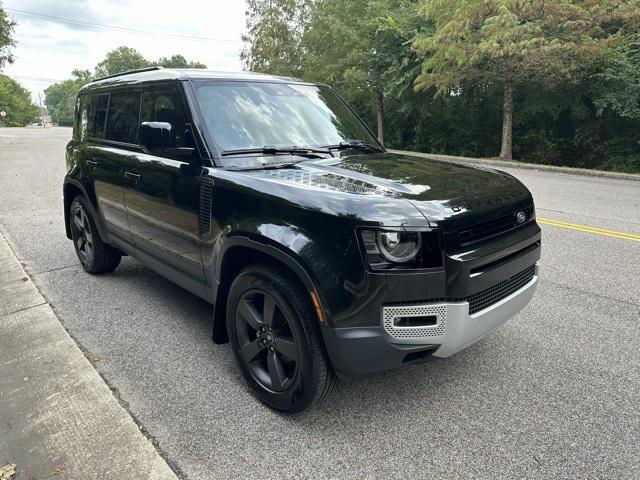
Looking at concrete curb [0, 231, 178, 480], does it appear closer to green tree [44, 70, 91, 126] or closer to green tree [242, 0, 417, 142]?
green tree [242, 0, 417, 142]

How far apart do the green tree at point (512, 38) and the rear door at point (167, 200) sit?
13.5 metres

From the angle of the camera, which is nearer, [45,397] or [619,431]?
[619,431]

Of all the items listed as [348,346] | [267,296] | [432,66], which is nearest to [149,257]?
[267,296]

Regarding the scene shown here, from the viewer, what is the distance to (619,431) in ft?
8.21

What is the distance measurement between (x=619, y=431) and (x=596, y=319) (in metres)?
1.53

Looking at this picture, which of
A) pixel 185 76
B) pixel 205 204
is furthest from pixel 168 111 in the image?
pixel 205 204

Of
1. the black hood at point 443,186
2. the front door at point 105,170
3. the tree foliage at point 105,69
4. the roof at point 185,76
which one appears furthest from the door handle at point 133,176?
the tree foliage at point 105,69

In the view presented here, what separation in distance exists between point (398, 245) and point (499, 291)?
2.49ft

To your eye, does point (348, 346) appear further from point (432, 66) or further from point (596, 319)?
point (432, 66)

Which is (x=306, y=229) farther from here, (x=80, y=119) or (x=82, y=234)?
(x=80, y=119)

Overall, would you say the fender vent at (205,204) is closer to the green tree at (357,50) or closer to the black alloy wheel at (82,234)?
the black alloy wheel at (82,234)

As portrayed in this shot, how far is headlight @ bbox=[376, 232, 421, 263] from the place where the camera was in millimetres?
2211

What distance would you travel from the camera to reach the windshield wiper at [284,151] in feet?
10.1

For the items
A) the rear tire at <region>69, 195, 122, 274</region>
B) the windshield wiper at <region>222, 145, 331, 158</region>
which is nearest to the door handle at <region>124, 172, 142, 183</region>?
the windshield wiper at <region>222, 145, 331, 158</region>
